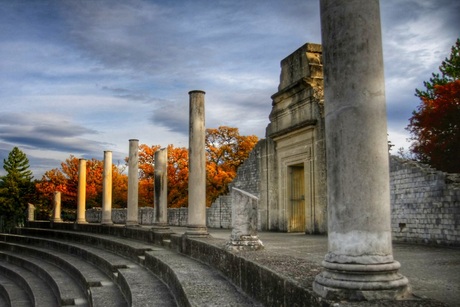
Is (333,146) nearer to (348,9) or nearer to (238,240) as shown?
(348,9)

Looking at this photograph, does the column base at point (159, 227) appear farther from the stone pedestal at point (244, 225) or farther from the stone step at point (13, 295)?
the stone pedestal at point (244, 225)

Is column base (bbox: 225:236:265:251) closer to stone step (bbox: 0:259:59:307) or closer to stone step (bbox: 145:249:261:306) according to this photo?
stone step (bbox: 145:249:261:306)

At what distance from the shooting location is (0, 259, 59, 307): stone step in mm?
9945

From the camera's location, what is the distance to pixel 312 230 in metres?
13.7

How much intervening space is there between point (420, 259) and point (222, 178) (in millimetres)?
28834

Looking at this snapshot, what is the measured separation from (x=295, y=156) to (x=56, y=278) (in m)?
8.28

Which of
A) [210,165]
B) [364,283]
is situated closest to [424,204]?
[364,283]

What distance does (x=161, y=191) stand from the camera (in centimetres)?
1480

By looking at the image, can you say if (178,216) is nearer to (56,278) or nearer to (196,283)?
(56,278)

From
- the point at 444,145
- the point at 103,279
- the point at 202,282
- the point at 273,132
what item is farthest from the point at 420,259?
the point at 444,145

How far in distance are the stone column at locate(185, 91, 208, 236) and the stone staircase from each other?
986 mm

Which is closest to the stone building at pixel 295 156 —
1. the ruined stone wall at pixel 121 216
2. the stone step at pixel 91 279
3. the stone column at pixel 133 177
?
the stone column at pixel 133 177

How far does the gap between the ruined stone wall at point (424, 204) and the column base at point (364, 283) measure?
22.7 ft

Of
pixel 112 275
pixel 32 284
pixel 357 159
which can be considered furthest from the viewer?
pixel 32 284
